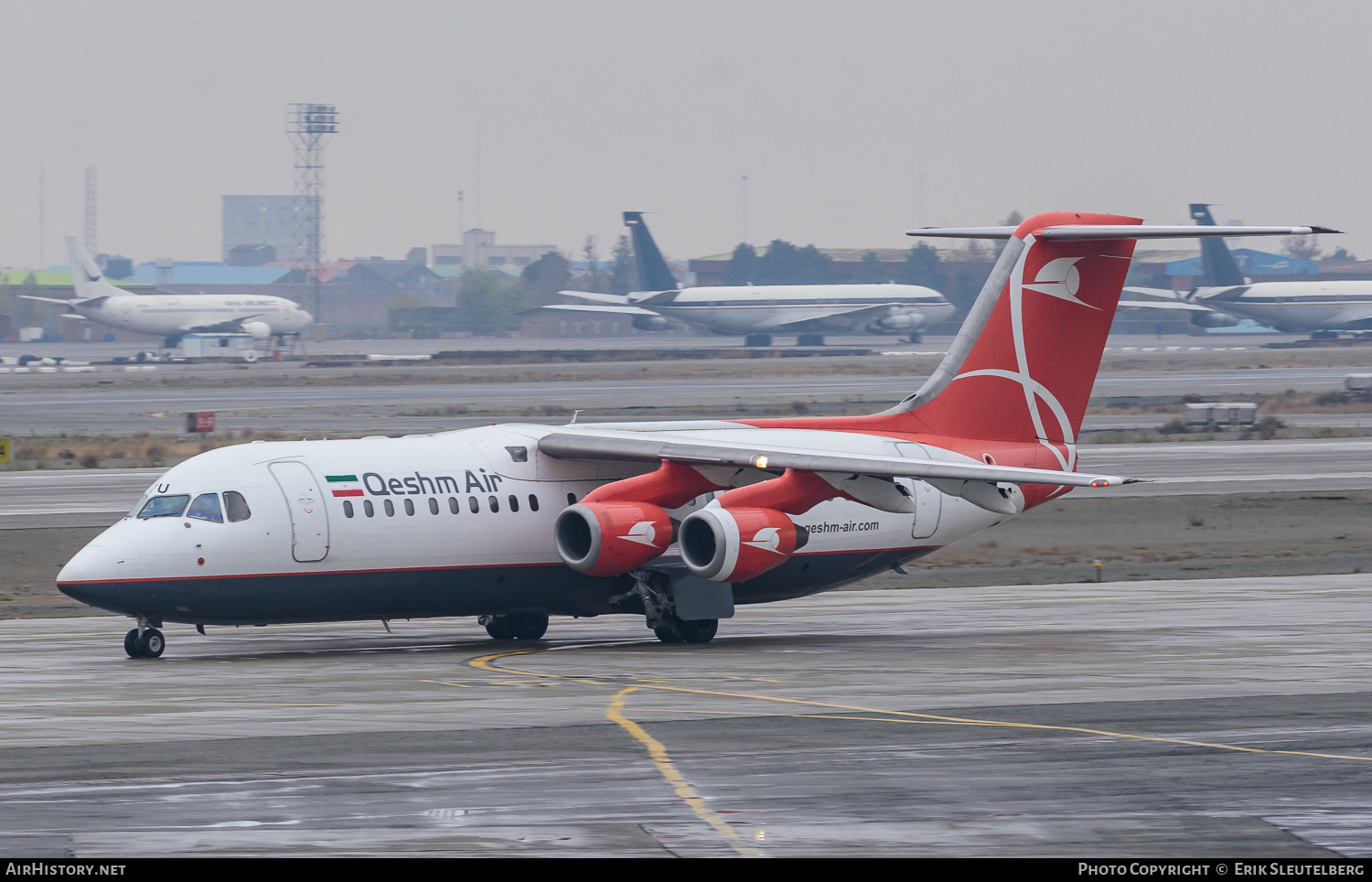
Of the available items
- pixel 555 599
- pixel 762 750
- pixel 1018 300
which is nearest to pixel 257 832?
pixel 762 750

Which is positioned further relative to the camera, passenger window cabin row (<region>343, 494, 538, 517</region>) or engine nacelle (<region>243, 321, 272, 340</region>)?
engine nacelle (<region>243, 321, 272, 340</region>)

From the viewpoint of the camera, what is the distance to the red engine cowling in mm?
26375

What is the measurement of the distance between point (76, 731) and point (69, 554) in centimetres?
2159

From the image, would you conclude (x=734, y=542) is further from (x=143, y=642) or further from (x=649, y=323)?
(x=649, y=323)

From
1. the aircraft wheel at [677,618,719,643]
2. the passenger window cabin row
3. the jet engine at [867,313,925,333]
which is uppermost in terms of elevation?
the passenger window cabin row

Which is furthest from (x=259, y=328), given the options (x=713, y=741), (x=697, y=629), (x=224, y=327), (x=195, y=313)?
(x=713, y=741)

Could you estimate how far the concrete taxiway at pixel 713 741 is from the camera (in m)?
13.2

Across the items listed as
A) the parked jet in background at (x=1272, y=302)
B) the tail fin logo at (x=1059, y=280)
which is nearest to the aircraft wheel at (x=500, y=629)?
the tail fin logo at (x=1059, y=280)

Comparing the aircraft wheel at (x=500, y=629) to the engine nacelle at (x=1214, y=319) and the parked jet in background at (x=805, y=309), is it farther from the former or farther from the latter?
the engine nacelle at (x=1214, y=319)

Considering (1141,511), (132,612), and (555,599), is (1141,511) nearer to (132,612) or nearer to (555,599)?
(555,599)

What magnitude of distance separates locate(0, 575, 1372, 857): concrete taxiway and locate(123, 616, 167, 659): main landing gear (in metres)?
0.22

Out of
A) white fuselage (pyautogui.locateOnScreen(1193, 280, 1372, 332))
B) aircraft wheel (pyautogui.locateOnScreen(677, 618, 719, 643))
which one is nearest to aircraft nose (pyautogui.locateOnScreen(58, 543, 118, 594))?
aircraft wheel (pyautogui.locateOnScreen(677, 618, 719, 643))

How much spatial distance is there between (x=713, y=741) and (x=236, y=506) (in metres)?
10.3

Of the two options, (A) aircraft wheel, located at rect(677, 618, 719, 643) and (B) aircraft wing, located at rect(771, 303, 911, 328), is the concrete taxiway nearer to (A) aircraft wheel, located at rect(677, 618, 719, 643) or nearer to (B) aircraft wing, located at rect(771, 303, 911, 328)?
(A) aircraft wheel, located at rect(677, 618, 719, 643)
